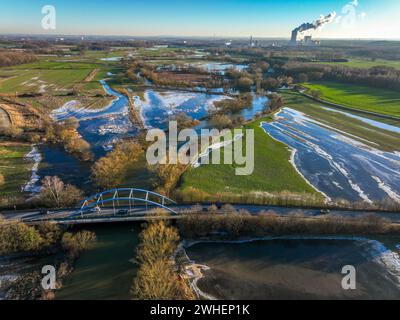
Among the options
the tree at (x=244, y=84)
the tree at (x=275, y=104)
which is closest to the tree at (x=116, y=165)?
the tree at (x=275, y=104)

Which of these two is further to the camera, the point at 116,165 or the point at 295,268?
the point at 116,165

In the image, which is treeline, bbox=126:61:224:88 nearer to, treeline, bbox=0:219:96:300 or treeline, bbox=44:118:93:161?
treeline, bbox=44:118:93:161

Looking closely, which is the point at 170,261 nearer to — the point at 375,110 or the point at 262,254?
the point at 262,254

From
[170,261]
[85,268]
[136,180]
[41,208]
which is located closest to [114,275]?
[85,268]

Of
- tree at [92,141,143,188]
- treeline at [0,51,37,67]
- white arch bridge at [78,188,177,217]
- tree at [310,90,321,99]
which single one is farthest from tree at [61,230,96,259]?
treeline at [0,51,37,67]

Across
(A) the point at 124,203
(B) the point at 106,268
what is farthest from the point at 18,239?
(A) the point at 124,203

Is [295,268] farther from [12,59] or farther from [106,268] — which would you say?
[12,59]
